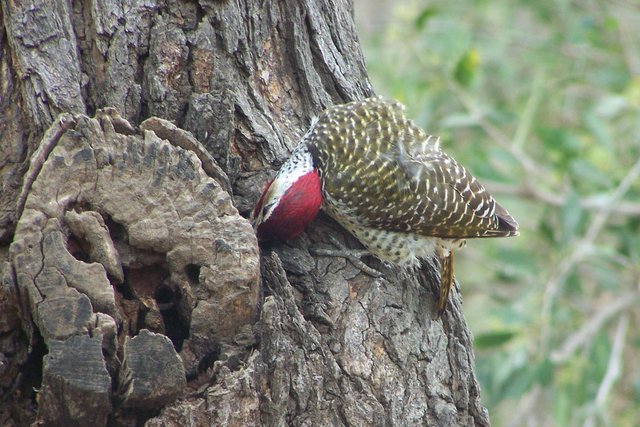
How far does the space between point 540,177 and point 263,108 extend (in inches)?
144

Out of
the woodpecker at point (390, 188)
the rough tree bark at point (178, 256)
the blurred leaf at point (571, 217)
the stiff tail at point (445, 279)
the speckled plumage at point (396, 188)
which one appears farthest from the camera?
the blurred leaf at point (571, 217)

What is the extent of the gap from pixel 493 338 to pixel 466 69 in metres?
1.76

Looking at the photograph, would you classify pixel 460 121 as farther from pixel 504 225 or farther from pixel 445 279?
pixel 445 279

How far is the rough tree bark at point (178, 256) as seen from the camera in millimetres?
2459

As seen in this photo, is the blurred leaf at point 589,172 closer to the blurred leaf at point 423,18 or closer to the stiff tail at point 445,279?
the blurred leaf at point 423,18

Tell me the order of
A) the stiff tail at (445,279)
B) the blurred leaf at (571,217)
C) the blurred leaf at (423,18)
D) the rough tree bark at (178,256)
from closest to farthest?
the rough tree bark at (178,256), the stiff tail at (445,279), the blurred leaf at (571,217), the blurred leaf at (423,18)

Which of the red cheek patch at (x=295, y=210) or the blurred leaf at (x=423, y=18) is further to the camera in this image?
the blurred leaf at (x=423, y=18)

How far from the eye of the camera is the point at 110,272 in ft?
8.53

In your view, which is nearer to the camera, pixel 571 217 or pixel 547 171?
pixel 571 217

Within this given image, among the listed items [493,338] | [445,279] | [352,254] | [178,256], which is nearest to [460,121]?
[493,338]

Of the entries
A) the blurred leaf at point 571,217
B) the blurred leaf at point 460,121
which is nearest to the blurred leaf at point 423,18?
the blurred leaf at point 460,121

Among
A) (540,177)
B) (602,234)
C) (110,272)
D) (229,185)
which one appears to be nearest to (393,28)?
(540,177)

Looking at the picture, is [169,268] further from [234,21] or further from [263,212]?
[234,21]

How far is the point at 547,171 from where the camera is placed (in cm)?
693
